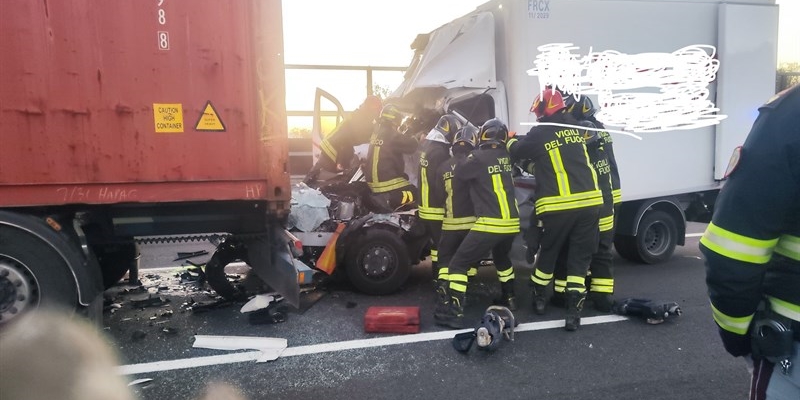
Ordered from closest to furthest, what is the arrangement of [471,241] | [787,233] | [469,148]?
[787,233]
[471,241]
[469,148]

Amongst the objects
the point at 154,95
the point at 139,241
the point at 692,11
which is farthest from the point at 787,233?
the point at 692,11

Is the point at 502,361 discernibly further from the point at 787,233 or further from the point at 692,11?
the point at 692,11

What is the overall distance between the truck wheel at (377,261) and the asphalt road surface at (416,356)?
16 cm

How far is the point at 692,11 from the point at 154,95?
5.88m

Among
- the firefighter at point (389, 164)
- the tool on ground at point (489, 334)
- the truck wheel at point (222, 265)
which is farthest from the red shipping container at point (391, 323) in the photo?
the firefighter at point (389, 164)

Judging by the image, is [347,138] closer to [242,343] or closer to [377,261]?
[377,261]

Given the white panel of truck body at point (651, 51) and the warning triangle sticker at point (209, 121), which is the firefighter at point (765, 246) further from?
the white panel of truck body at point (651, 51)

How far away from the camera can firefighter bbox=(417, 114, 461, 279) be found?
5.54 m

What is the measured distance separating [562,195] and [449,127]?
4.59 feet

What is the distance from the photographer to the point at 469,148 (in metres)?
5.36

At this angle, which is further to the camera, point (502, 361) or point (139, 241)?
point (139, 241)

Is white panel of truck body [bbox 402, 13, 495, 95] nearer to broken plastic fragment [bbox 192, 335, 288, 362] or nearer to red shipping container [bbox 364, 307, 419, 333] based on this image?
red shipping container [bbox 364, 307, 419, 333]

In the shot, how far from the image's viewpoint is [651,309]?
4812 millimetres

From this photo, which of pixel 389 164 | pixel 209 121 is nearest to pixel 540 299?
pixel 389 164
